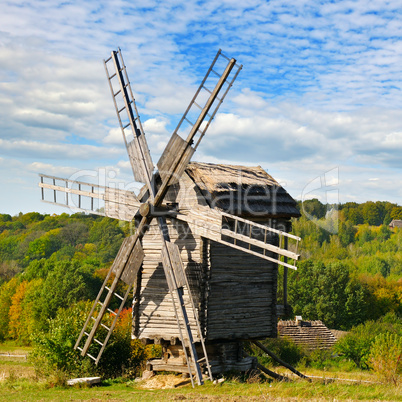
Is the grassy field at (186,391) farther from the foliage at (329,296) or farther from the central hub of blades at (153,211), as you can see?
the foliage at (329,296)

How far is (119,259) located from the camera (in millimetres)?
15812

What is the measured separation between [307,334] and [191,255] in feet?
87.2

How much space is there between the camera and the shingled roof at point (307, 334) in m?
37.8

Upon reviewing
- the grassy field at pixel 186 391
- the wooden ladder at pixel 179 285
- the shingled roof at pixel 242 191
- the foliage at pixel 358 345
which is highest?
the shingled roof at pixel 242 191

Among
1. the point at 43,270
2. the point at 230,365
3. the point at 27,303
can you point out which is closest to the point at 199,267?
the point at 230,365

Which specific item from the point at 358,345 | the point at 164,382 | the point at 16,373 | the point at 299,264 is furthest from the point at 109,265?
the point at 164,382

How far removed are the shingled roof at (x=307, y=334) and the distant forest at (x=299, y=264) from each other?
9.53m

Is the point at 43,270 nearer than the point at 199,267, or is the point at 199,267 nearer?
the point at 199,267

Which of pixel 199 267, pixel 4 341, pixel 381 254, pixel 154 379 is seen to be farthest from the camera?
pixel 381 254

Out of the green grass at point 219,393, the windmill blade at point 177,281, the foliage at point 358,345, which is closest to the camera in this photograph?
the green grass at point 219,393

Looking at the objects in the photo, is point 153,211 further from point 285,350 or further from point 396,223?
point 396,223

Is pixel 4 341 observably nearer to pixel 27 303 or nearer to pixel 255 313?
pixel 27 303

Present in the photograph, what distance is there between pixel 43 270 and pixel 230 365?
4284cm

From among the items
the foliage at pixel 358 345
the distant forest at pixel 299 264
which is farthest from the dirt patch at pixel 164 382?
the foliage at pixel 358 345
